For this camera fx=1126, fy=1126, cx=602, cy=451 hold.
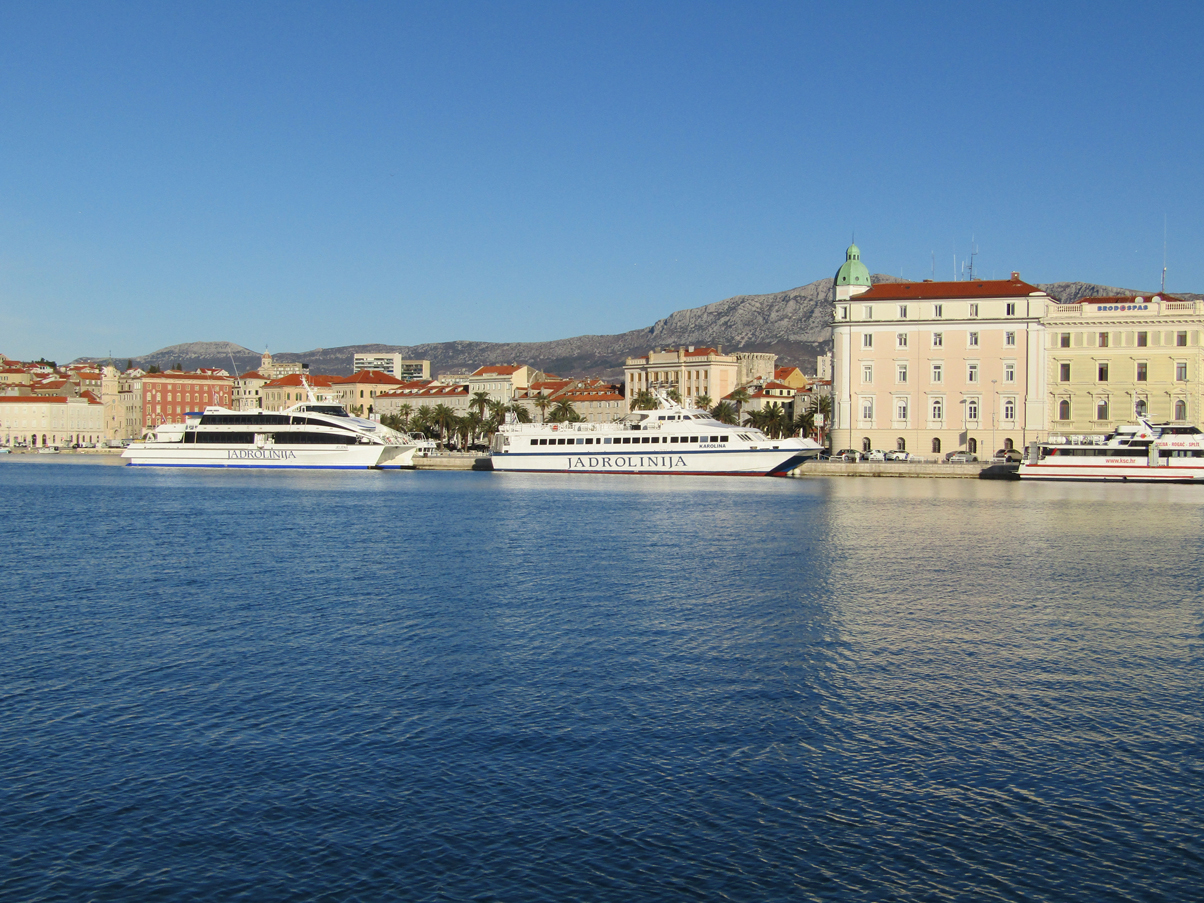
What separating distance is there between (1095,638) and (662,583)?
9.54 m

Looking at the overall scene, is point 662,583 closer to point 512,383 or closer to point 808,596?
point 808,596

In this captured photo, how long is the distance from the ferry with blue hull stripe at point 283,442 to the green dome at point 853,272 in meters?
38.0

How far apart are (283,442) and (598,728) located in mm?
80758

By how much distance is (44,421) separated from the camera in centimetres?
17625

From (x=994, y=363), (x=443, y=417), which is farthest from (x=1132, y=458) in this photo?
(x=443, y=417)

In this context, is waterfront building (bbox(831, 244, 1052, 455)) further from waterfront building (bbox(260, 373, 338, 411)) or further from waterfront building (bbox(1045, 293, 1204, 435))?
waterfront building (bbox(260, 373, 338, 411))

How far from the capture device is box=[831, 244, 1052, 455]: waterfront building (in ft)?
272

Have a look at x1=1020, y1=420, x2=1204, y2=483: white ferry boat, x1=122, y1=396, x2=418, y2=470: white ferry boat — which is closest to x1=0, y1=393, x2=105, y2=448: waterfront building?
x1=122, y1=396, x2=418, y2=470: white ferry boat

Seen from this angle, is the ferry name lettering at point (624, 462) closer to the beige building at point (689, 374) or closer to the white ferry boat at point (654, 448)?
the white ferry boat at point (654, 448)

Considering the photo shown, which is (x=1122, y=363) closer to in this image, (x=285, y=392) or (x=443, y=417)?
(x=443, y=417)

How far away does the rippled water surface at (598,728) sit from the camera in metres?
10.1

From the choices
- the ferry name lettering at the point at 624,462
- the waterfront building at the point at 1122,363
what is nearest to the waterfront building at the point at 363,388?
the ferry name lettering at the point at 624,462

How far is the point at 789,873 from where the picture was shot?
9977 millimetres

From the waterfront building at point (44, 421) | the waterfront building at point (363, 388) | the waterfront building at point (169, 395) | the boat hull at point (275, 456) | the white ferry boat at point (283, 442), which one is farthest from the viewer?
the waterfront building at point (363, 388)
